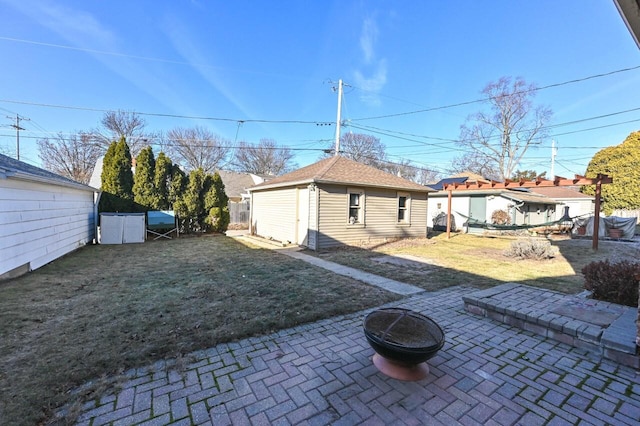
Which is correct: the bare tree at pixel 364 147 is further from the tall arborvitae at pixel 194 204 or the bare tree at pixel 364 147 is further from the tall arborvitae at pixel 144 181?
the tall arborvitae at pixel 144 181

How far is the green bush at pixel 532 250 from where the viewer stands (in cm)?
759

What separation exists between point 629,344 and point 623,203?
25.7 metres

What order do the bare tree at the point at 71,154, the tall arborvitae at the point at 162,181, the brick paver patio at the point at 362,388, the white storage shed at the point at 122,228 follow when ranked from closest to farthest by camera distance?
1. the brick paver patio at the point at 362,388
2. the white storage shed at the point at 122,228
3. the tall arborvitae at the point at 162,181
4. the bare tree at the point at 71,154

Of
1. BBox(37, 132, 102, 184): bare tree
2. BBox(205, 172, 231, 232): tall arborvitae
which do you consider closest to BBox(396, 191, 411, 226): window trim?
BBox(205, 172, 231, 232): tall arborvitae

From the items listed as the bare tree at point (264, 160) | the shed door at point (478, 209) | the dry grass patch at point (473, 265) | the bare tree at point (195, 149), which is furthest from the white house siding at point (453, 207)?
the bare tree at point (264, 160)

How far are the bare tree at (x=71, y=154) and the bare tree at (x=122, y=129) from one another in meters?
0.83

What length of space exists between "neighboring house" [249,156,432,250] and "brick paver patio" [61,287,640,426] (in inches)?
249

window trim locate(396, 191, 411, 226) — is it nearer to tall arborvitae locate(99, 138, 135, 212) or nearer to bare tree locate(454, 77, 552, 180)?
tall arborvitae locate(99, 138, 135, 212)

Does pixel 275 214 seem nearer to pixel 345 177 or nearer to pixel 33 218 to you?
pixel 345 177

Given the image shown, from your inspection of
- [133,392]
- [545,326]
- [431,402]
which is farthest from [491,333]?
[133,392]

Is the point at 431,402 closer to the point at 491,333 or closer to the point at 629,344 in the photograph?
the point at 491,333

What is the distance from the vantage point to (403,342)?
2172mm

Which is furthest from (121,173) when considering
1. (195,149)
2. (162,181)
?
(195,149)

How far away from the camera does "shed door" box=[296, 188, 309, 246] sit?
365 inches
